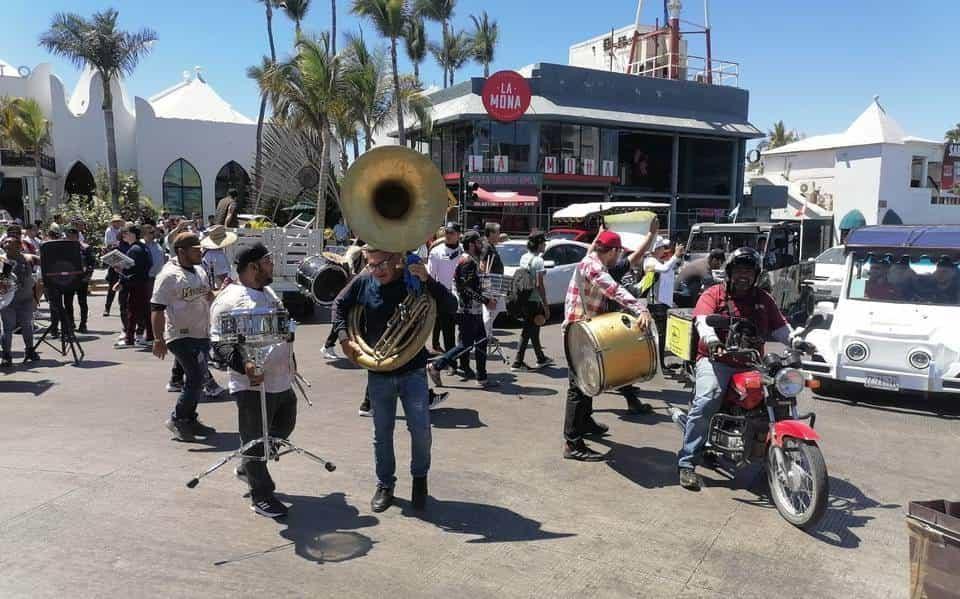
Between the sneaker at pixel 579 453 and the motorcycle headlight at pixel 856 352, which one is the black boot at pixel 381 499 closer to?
the sneaker at pixel 579 453

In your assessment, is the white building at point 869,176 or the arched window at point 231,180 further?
the white building at point 869,176

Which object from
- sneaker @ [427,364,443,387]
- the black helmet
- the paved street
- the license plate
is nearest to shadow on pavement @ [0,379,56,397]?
the paved street

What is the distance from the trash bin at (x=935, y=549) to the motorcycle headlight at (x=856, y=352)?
481 cm

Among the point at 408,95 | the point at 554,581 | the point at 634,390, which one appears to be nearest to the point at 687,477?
the point at 554,581

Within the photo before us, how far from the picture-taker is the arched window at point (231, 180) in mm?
35625

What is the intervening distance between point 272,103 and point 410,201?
20.8m

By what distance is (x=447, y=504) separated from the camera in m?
4.68

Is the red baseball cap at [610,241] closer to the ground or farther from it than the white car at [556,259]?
farther from it

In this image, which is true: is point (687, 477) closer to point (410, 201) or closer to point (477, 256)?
point (410, 201)

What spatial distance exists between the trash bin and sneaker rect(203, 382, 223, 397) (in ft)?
21.9

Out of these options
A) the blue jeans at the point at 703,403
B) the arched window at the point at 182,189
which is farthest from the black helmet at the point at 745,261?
the arched window at the point at 182,189

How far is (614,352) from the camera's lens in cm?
503

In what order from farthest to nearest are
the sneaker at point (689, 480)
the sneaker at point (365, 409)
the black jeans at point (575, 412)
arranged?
the sneaker at point (365, 409) → the black jeans at point (575, 412) → the sneaker at point (689, 480)

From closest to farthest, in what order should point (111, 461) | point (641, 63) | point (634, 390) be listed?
1. point (111, 461)
2. point (634, 390)
3. point (641, 63)
